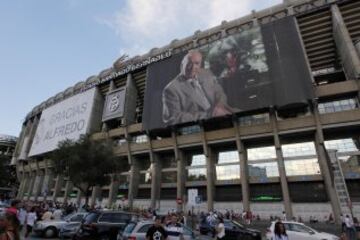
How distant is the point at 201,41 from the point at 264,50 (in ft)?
41.5

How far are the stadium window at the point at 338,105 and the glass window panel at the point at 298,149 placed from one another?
14.0 feet

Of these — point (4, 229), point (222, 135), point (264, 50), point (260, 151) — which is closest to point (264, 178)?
point (260, 151)

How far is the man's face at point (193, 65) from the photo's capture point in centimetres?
4144

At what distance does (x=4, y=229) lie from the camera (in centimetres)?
370

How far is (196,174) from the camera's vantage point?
41.3 m

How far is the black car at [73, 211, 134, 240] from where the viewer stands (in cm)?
1318

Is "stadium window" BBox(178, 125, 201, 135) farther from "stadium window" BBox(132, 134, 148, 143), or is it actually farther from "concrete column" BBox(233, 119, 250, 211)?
"concrete column" BBox(233, 119, 250, 211)

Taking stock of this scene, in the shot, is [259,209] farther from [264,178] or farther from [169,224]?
[169,224]

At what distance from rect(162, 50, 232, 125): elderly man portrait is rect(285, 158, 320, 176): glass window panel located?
9.68m

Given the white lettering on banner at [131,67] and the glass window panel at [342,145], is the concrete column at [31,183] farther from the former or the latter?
the glass window panel at [342,145]

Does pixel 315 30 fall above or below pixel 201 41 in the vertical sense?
below

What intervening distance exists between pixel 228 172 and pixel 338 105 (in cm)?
1569

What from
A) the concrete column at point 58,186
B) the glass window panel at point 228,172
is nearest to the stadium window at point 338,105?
the glass window panel at point 228,172

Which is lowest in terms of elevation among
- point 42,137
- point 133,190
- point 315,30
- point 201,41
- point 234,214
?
point 234,214
